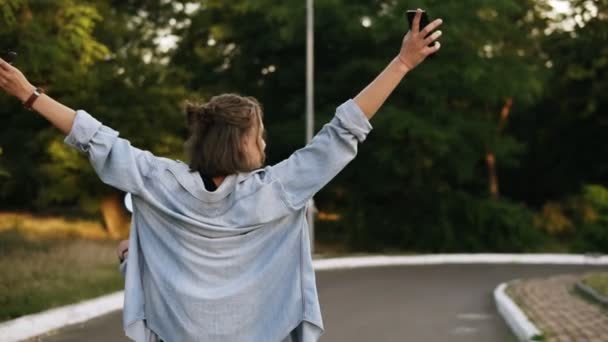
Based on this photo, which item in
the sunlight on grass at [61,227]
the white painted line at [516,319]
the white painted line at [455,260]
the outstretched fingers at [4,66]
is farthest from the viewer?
the sunlight on grass at [61,227]

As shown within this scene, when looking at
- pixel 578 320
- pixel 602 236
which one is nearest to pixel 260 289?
pixel 578 320

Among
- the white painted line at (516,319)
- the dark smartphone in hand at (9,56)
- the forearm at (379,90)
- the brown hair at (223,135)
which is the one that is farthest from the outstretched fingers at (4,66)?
the white painted line at (516,319)

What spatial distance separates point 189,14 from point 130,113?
8415 mm

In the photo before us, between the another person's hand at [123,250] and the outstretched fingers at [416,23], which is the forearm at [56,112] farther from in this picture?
the outstretched fingers at [416,23]

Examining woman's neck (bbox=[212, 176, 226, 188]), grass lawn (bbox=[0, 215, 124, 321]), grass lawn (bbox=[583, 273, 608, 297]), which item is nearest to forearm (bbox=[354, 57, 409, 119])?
woman's neck (bbox=[212, 176, 226, 188])

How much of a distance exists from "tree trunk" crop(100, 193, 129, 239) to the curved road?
13.2 metres

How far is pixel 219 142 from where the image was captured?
9.67 ft

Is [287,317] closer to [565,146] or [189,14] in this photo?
[189,14]

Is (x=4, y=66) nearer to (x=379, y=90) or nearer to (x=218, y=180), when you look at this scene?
(x=218, y=180)

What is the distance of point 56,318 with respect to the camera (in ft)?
40.4

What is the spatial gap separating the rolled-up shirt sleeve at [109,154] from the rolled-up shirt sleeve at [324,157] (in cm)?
36

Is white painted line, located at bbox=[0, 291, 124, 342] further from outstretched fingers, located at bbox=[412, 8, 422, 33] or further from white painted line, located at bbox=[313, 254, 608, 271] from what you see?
white painted line, located at bbox=[313, 254, 608, 271]

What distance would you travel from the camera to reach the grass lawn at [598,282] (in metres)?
14.6

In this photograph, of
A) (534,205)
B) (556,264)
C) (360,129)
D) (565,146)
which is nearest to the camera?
(360,129)
